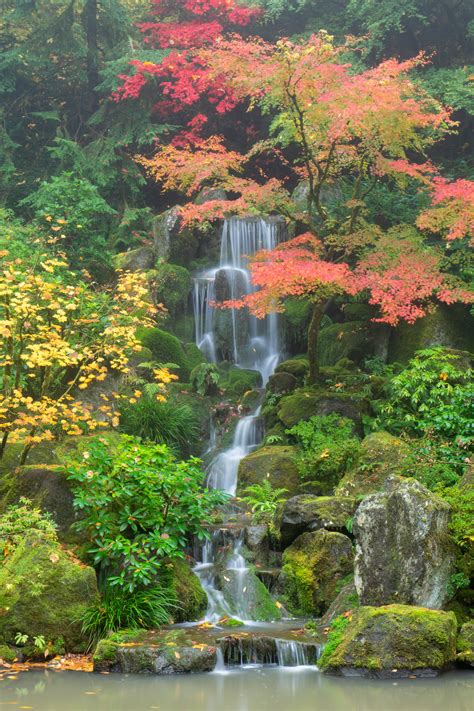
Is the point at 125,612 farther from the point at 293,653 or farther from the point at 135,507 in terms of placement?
the point at 293,653

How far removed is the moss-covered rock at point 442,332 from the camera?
14227 millimetres

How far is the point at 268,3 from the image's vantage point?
1948cm

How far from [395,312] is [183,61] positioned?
10308 millimetres

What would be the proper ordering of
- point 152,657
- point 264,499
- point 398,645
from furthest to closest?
point 264,499 < point 152,657 < point 398,645

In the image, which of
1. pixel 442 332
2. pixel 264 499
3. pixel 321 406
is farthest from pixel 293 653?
pixel 442 332

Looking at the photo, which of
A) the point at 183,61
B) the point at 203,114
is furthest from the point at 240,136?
the point at 183,61

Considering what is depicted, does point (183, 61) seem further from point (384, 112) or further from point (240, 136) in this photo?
point (384, 112)

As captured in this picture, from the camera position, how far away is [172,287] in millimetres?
16922

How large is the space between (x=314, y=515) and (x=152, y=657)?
2999mm

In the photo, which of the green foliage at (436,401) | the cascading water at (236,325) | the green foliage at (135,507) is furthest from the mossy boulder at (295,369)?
the green foliage at (135,507)

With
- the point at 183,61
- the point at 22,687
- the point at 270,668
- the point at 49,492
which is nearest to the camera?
the point at 22,687

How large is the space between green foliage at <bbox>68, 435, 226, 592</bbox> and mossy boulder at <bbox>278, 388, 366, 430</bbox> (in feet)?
15.3

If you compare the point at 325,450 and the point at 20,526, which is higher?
the point at 325,450

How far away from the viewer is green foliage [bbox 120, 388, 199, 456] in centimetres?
1246
